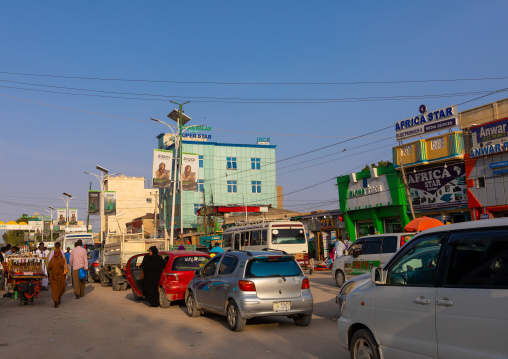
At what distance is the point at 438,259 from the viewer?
5391 mm

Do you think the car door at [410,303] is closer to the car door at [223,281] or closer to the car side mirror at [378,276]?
the car side mirror at [378,276]

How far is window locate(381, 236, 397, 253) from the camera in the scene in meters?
17.0

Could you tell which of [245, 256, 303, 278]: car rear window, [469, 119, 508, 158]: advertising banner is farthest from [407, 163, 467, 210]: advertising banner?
[245, 256, 303, 278]: car rear window

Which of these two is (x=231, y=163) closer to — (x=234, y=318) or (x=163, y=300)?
(x=163, y=300)

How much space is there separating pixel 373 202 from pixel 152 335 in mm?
27293

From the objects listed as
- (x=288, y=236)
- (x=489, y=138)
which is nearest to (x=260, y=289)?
(x=288, y=236)

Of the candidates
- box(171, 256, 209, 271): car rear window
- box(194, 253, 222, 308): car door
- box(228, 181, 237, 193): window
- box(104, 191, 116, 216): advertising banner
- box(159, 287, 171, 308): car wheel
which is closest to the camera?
box(194, 253, 222, 308): car door

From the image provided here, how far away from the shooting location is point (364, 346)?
6.41 m

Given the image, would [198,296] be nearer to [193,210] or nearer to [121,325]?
[121,325]

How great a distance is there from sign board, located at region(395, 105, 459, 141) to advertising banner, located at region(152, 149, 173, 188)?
15.0 metres

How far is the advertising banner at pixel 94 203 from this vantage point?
53.0 m

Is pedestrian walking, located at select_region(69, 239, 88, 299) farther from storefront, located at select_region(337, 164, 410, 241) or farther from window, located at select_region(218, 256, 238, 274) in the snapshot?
storefront, located at select_region(337, 164, 410, 241)

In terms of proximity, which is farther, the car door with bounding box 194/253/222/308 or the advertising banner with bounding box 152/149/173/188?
the advertising banner with bounding box 152/149/173/188

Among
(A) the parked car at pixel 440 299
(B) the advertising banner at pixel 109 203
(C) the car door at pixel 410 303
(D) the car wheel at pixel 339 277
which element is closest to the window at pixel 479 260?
(A) the parked car at pixel 440 299
